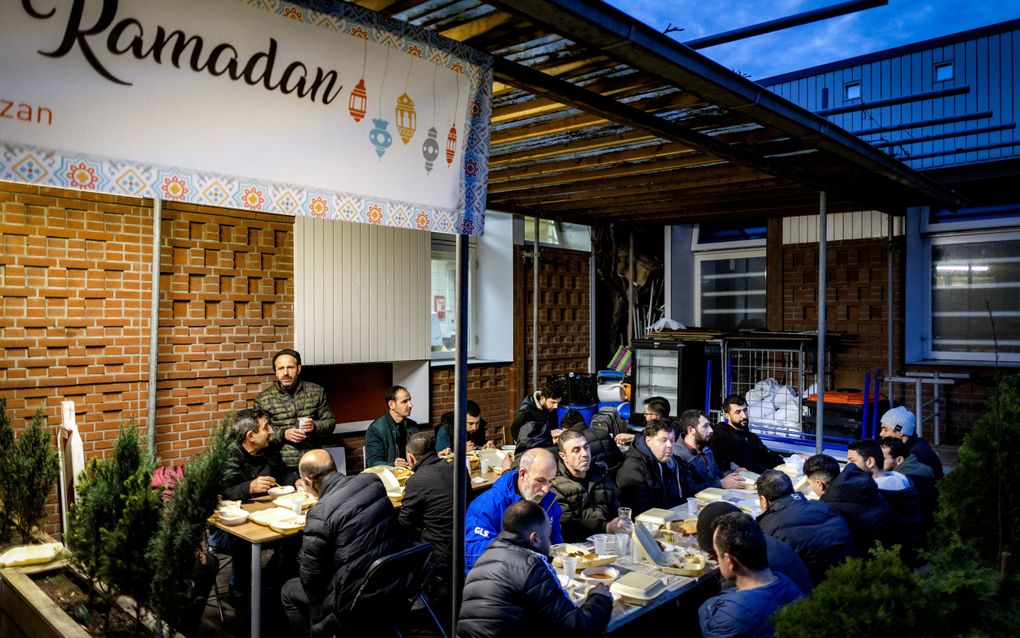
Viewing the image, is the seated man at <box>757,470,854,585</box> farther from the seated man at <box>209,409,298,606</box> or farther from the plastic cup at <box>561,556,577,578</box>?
the seated man at <box>209,409,298,606</box>

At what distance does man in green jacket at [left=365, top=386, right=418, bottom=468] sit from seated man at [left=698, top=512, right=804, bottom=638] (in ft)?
13.0

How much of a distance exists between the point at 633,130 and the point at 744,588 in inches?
141

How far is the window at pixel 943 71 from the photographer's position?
10609 millimetres

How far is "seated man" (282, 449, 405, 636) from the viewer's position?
11.6 feet

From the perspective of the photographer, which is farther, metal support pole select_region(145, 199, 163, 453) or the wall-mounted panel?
the wall-mounted panel

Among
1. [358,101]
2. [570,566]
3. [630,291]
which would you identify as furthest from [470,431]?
[630,291]

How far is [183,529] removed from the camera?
8.84ft

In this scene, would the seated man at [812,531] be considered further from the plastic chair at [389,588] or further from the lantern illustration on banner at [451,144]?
the lantern illustration on banner at [451,144]

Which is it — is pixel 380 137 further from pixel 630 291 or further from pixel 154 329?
pixel 630 291

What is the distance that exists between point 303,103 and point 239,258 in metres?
4.45

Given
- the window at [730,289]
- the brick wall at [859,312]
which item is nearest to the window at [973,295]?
the brick wall at [859,312]

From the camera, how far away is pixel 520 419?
735 cm

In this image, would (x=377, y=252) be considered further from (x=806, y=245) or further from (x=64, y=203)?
(x=806, y=245)

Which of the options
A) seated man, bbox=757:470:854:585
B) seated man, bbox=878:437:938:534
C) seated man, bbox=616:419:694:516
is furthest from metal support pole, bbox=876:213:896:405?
seated man, bbox=757:470:854:585
